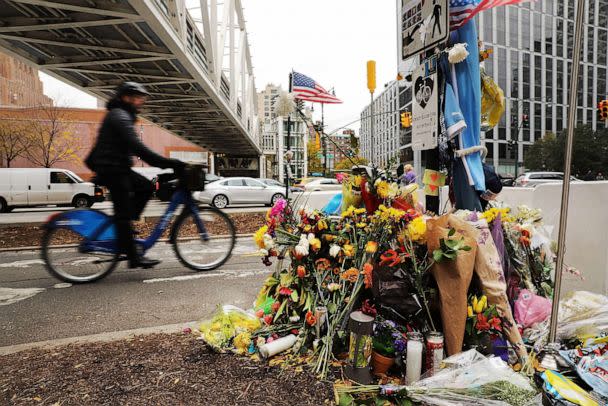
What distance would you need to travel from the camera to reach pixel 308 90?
482 inches

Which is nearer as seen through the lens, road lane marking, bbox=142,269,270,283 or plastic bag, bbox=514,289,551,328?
plastic bag, bbox=514,289,551,328

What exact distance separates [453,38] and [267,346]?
2.75 m

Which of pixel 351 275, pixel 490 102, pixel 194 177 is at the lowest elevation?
pixel 351 275

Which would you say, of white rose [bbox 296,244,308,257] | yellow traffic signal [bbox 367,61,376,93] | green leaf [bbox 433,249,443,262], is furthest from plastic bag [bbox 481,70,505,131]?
yellow traffic signal [bbox 367,61,376,93]

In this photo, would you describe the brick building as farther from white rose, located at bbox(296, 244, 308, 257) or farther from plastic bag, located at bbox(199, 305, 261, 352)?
white rose, located at bbox(296, 244, 308, 257)

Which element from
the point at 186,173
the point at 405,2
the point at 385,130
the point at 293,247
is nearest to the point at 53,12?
the point at 186,173

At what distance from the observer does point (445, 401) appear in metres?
1.85

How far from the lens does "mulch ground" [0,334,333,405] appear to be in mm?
2055

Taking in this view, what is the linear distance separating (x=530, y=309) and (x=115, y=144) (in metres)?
3.80

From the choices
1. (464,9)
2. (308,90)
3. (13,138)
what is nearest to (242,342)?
(464,9)

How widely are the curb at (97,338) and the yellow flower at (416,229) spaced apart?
1.90 meters

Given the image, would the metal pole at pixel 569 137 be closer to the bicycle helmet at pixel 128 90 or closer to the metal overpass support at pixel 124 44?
the bicycle helmet at pixel 128 90

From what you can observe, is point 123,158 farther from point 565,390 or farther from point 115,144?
point 565,390

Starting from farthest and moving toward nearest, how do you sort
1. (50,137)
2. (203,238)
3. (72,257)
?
(50,137) < (203,238) < (72,257)
